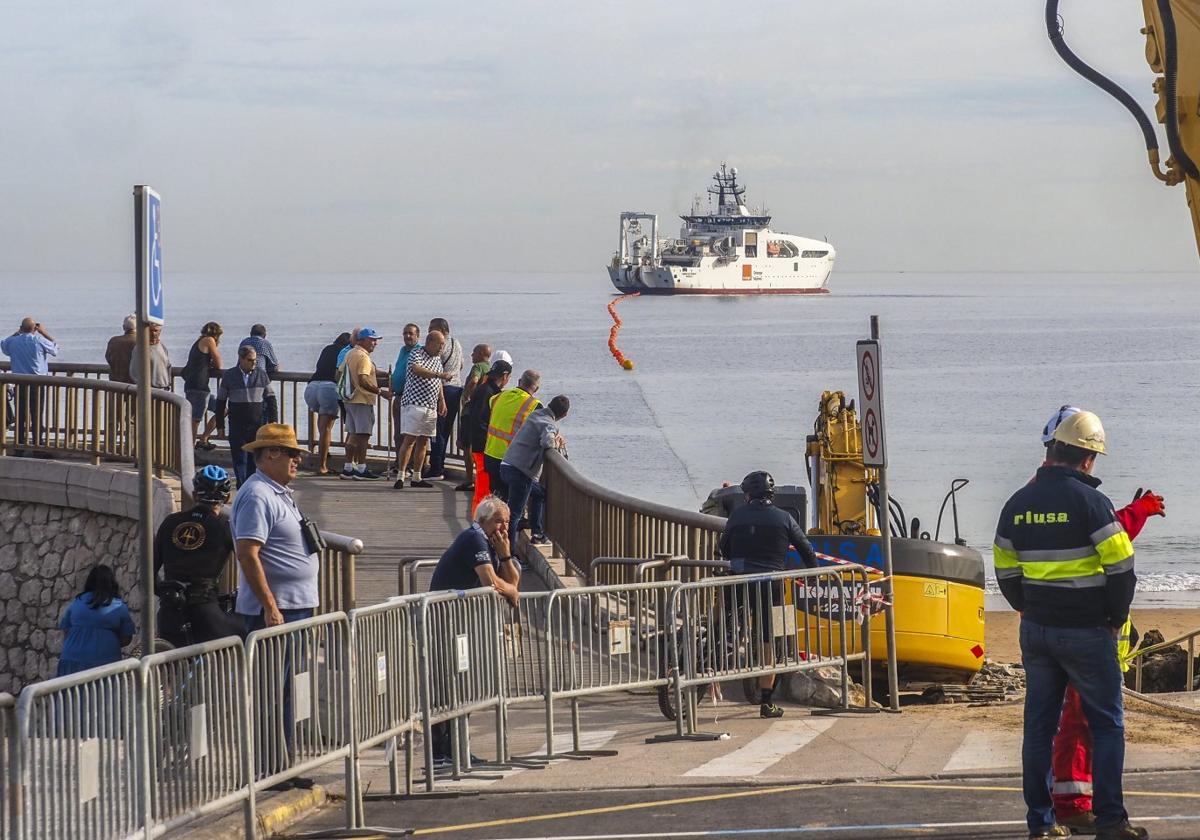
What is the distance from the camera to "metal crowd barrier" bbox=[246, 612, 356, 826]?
7.77 meters

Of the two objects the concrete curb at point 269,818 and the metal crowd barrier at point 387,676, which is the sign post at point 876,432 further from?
the concrete curb at point 269,818

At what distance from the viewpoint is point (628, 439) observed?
69.2 meters

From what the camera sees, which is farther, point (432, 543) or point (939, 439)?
point (939, 439)

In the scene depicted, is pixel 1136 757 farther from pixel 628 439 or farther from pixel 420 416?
pixel 628 439

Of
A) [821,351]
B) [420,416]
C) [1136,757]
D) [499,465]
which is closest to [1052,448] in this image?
[1136,757]

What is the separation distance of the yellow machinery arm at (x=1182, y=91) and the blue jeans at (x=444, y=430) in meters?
13.7

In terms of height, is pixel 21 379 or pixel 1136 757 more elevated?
pixel 21 379

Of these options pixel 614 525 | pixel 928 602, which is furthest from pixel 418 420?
pixel 928 602

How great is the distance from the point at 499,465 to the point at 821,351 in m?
114

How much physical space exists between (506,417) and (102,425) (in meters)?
4.70

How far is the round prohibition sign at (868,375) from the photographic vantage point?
1223cm

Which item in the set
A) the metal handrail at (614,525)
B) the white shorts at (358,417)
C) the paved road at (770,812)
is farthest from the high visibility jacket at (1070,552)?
the white shorts at (358,417)

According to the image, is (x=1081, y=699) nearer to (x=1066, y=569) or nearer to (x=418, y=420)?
(x=1066, y=569)

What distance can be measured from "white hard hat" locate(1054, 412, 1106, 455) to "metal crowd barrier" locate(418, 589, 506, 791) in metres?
3.39
